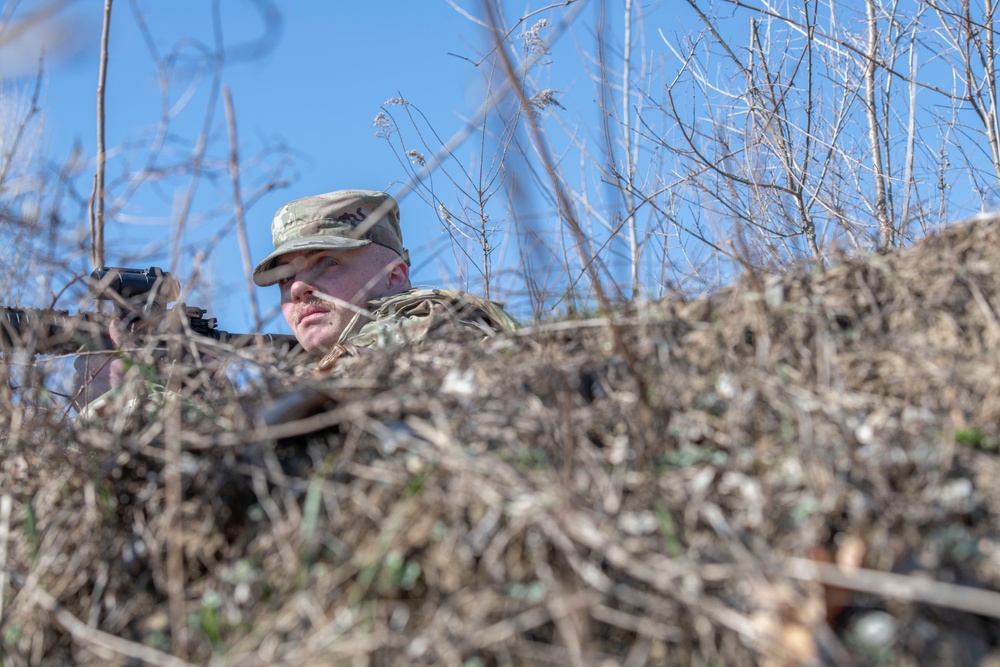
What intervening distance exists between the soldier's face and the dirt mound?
6.24ft

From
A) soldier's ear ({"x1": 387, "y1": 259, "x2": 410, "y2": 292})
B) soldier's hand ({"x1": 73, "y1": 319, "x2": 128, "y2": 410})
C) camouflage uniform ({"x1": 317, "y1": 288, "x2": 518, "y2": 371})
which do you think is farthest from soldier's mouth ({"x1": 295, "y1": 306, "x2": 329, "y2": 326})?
soldier's hand ({"x1": 73, "y1": 319, "x2": 128, "y2": 410})

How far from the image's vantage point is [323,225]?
15.0 feet

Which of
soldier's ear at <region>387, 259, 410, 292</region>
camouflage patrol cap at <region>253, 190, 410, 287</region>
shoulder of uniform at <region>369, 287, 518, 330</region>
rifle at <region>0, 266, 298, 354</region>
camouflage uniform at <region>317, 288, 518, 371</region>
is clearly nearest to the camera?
rifle at <region>0, 266, 298, 354</region>

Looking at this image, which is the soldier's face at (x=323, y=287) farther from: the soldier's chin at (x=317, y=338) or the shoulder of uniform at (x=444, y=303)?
the shoulder of uniform at (x=444, y=303)

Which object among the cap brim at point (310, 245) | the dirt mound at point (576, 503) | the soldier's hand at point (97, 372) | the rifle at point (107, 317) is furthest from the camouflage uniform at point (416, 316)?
the dirt mound at point (576, 503)

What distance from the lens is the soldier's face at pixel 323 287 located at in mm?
4340

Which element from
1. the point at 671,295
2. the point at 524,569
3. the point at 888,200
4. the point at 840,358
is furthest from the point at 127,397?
the point at 888,200

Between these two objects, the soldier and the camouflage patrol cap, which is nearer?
the soldier

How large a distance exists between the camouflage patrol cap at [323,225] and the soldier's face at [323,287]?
76 millimetres

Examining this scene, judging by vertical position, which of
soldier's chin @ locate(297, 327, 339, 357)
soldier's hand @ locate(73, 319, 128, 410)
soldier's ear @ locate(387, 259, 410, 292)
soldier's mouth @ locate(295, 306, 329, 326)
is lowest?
soldier's hand @ locate(73, 319, 128, 410)

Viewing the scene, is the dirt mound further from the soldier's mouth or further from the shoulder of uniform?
the soldier's mouth

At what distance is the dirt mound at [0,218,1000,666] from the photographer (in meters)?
1.53

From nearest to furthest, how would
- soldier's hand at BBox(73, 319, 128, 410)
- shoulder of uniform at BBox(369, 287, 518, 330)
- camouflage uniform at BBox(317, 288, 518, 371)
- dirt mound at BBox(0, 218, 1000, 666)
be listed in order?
dirt mound at BBox(0, 218, 1000, 666) < soldier's hand at BBox(73, 319, 128, 410) < camouflage uniform at BBox(317, 288, 518, 371) < shoulder of uniform at BBox(369, 287, 518, 330)

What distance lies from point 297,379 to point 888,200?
4.04 meters
